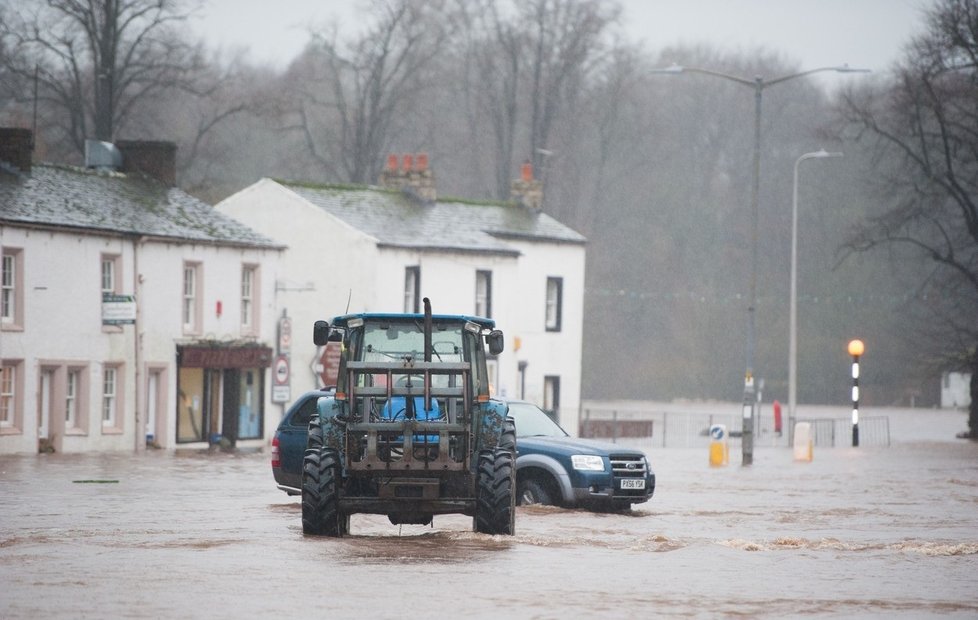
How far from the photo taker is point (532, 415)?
26734mm

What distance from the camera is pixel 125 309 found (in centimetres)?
4488

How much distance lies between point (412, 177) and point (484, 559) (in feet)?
149

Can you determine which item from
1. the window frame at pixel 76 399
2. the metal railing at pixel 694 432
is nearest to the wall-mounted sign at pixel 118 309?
the window frame at pixel 76 399

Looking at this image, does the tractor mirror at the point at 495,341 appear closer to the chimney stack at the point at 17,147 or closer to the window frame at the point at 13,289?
the window frame at the point at 13,289

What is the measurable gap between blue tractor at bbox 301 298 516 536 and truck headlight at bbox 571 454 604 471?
4.85 metres

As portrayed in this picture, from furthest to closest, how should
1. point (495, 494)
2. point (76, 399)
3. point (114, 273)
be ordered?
point (114, 273) → point (76, 399) → point (495, 494)

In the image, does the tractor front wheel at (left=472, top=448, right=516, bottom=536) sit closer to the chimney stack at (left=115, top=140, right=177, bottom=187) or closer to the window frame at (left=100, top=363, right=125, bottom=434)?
the window frame at (left=100, top=363, right=125, bottom=434)

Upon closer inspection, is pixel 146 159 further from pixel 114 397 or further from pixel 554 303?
pixel 554 303

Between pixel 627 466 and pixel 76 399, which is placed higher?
pixel 76 399

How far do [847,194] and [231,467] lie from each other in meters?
63.0

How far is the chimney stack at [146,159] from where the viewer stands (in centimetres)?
5284

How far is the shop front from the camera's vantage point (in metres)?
49.2

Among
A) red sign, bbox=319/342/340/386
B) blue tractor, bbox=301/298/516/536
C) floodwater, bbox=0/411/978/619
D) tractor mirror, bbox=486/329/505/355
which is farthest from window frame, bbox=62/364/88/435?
tractor mirror, bbox=486/329/505/355

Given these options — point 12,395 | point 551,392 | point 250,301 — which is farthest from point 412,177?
point 12,395
